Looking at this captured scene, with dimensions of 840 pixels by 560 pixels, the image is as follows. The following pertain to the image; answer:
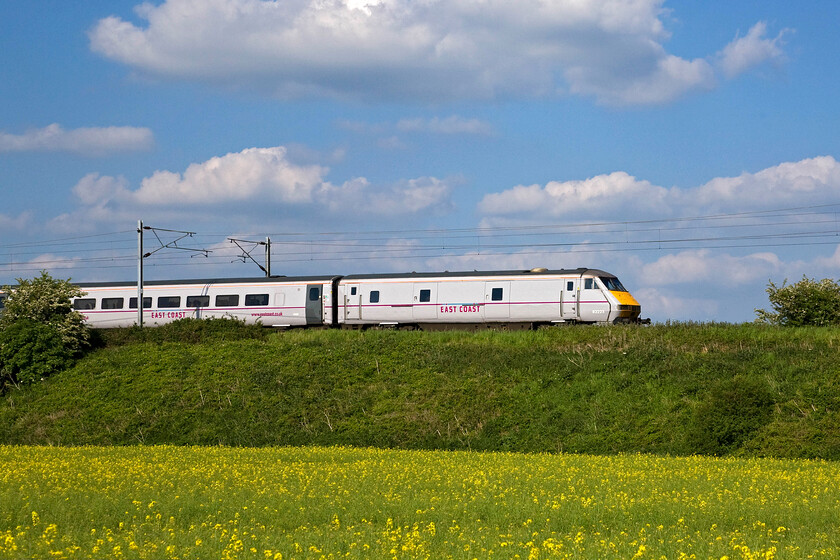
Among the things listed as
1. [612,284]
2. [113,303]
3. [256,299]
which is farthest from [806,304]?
[113,303]

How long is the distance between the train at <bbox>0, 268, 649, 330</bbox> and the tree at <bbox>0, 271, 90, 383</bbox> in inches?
160

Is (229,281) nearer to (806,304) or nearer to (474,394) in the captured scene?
(474,394)

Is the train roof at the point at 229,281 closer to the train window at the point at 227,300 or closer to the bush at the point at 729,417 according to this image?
the train window at the point at 227,300

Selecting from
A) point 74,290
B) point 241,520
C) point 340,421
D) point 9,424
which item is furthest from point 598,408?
point 74,290

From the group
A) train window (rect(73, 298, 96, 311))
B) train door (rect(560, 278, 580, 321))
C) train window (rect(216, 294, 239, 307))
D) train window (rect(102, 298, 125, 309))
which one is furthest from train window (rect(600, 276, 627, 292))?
train window (rect(73, 298, 96, 311))

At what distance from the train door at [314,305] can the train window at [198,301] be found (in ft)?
19.8

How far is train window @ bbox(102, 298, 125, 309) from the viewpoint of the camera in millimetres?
50728

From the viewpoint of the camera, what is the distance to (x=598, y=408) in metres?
28.9

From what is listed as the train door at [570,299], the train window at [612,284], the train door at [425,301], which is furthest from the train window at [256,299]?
the train window at [612,284]

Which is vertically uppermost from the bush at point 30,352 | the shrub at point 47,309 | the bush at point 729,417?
the shrub at point 47,309


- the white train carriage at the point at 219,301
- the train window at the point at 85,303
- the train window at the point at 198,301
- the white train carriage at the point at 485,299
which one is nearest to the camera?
the white train carriage at the point at 485,299

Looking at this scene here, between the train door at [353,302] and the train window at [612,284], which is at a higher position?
the train window at [612,284]

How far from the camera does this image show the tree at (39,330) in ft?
122

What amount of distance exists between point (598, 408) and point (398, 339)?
12.0 metres
